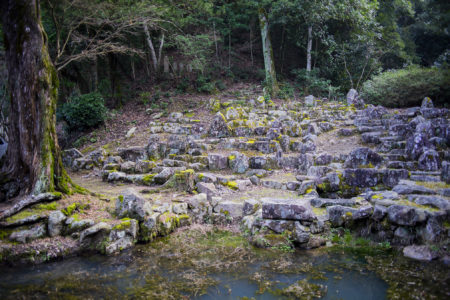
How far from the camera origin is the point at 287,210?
521cm

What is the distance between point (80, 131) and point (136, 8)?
6388mm

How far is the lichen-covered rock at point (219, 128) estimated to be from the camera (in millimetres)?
11336

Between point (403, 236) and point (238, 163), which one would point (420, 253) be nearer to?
point (403, 236)

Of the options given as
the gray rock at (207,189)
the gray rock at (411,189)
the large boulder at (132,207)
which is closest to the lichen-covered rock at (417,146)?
the gray rock at (411,189)

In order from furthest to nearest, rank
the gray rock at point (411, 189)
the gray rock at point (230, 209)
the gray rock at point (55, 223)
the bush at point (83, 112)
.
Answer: the bush at point (83, 112)
the gray rock at point (230, 209)
the gray rock at point (411, 189)
the gray rock at point (55, 223)

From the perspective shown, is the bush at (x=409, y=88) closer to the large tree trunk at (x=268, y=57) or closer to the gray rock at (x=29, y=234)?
the large tree trunk at (x=268, y=57)

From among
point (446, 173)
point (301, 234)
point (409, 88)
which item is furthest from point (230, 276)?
point (409, 88)

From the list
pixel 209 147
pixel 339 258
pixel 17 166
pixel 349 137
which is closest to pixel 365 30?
pixel 349 137

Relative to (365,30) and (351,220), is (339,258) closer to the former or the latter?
(351,220)

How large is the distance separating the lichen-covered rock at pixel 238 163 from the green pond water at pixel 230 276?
3.46 metres

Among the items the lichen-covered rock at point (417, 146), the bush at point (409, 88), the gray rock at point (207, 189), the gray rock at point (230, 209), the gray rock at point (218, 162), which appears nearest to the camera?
the gray rock at point (230, 209)

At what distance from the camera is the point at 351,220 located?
5156mm

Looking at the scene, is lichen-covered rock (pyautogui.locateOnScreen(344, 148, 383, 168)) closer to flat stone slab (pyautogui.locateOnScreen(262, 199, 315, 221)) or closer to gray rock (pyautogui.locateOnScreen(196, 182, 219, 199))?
flat stone slab (pyautogui.locateOnScreen(262, 199, 315, 221))

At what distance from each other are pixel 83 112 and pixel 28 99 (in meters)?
8.20
